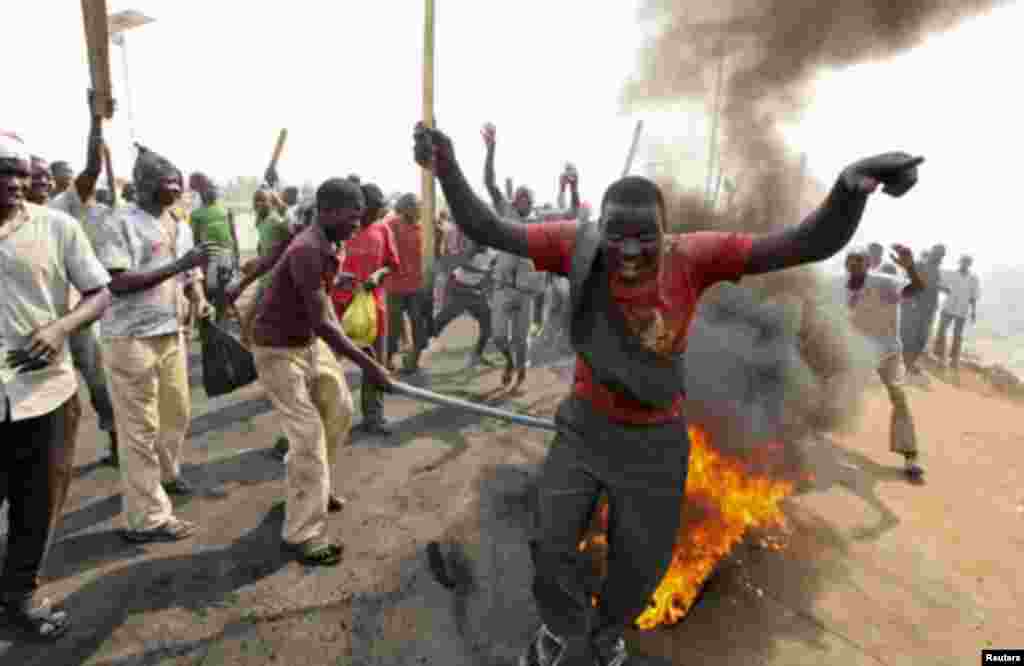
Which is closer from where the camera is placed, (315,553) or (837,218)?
(837,218)

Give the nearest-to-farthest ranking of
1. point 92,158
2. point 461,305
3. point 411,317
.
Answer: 1. point 92,158
2. point 411,317
3. point 461,305

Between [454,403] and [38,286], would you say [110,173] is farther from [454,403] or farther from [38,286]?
[454,403]

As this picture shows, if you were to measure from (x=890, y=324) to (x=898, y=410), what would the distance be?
2.86ft

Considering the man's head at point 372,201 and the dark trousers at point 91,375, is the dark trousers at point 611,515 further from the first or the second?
the dark trousers at point 91,375

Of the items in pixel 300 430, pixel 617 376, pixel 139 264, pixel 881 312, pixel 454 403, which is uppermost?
pixel 139 264

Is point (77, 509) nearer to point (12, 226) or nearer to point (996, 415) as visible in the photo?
point (12, 226)

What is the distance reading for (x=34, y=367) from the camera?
2477mm

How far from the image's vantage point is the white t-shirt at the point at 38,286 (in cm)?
248

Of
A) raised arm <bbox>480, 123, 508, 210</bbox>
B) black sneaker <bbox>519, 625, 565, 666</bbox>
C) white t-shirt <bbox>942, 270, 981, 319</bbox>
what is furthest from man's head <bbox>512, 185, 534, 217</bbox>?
white t-shirt <bbox>942, 270, 981, 319</bbox>

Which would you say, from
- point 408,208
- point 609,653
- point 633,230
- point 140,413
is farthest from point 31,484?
point 408,208

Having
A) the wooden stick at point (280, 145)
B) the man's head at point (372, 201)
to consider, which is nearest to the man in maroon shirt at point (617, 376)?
the man's head at point (372, 201)

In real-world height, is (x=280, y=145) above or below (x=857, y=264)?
above

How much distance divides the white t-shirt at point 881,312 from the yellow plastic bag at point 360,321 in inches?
186

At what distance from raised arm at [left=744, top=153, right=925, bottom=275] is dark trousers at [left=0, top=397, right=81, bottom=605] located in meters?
3.11
